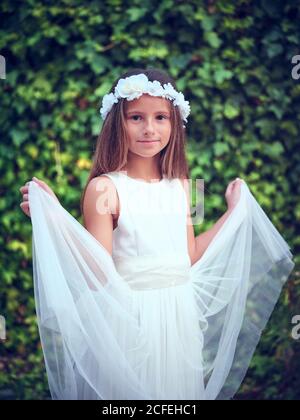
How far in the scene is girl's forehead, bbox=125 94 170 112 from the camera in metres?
2.37

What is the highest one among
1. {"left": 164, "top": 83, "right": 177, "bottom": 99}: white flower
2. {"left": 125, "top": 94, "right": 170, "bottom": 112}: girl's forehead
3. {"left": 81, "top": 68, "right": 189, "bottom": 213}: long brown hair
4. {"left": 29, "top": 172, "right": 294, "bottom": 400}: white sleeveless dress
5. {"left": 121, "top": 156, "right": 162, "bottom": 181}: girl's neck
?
{"left": 164, "top": 83, "right": 177, "bottom": 99}: white flower

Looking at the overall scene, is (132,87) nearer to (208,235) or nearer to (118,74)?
(208,235)

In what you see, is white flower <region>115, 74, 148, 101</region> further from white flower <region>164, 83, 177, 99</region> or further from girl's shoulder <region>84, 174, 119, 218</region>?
girl's shoulder <region>84, 174, 119, 218</region>

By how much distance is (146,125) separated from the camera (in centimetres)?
235

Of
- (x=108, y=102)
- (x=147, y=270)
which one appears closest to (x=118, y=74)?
(x=108, y=102)

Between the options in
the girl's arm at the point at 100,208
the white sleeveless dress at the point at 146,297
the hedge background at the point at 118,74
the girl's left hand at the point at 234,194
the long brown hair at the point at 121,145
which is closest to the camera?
the white sleeveless dress at the point at 146,297

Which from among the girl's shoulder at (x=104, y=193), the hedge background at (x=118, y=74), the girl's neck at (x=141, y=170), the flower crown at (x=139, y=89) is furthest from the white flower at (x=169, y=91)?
the hedge background at (x=118, y=74)

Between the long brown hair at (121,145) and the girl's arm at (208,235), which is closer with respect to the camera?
the long brown hair at (121,145)

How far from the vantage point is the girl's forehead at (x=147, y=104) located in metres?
2.37

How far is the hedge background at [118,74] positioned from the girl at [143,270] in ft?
4.71

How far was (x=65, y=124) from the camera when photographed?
405 centimetres

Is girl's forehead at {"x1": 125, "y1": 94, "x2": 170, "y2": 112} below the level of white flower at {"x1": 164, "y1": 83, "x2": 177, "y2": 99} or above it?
below

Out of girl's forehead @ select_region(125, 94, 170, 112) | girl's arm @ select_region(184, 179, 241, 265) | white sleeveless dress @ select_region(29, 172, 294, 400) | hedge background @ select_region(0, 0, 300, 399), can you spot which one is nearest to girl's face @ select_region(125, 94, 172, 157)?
girl's forehead @ select_region(125, 94, 170, 112)

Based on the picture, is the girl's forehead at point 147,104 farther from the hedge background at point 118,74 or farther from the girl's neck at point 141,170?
the hedge background at point 118,74
